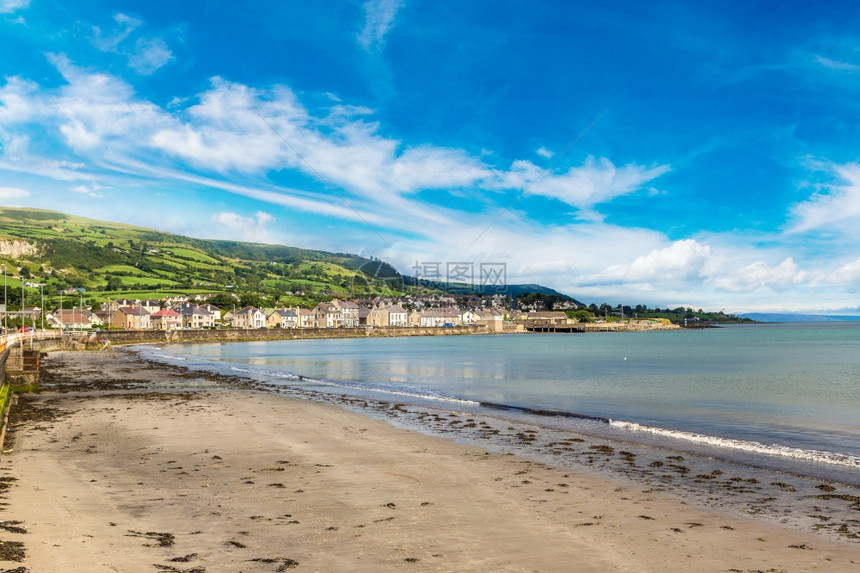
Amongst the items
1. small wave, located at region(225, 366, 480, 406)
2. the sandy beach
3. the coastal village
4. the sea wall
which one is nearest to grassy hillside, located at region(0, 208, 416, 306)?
the coastal village

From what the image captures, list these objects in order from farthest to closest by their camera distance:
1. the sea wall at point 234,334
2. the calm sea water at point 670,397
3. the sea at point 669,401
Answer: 1. the sea wall at point 234,334
2. the calm sea water at point 670,397
3. the sea at point 669,401

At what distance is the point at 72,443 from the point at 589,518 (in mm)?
11472

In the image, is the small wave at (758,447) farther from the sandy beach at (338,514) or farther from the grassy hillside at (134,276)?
the grassy hillside at (134,276)

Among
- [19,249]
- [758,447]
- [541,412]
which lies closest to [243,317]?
[19,249]

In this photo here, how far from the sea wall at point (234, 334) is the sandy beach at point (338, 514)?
68.5 metres

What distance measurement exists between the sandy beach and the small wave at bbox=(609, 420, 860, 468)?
536 centimetres

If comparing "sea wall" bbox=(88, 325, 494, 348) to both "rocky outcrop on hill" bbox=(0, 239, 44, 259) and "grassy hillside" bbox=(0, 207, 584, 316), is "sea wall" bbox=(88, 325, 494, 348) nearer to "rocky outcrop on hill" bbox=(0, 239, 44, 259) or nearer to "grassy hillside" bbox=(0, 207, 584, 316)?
"grassy hillside" bbox=(0, 207, 584, 316)

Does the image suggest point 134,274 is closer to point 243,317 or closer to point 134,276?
point 134,276

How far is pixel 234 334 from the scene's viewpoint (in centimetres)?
10494

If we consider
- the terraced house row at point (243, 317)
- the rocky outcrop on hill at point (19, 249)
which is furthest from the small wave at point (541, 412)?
the rocky outcrop on hill at point (19, 249)

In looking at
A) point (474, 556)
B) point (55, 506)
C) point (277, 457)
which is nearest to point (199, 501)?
point (55, 506)

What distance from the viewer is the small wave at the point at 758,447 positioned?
1220cm

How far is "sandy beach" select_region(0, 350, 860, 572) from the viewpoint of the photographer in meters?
6.23

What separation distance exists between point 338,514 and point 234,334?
338 feet
